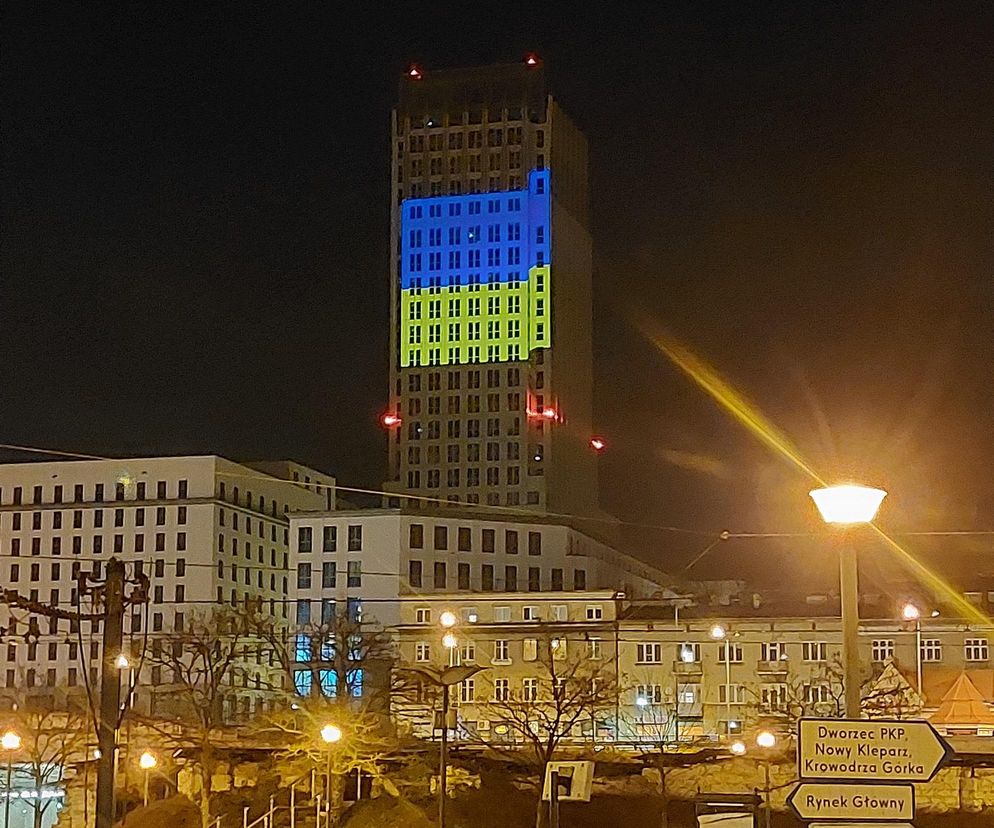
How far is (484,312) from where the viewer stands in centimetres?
11256

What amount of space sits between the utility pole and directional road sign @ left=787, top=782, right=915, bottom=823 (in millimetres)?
11768

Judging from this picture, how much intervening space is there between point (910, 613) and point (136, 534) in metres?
48.2

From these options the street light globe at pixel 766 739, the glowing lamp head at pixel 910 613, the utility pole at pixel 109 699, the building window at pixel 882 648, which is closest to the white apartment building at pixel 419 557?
the building window at pixel 882 648

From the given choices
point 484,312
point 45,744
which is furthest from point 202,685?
point 484,312

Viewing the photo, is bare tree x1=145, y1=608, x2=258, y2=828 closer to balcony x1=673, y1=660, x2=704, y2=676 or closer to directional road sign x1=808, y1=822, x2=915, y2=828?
balcony x1=673, y1=660, x2=704, y2=676

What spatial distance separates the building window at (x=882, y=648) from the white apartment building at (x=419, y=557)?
2019 cm

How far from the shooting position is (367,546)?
3337 inches

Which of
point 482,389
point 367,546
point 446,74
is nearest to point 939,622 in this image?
point 367,546

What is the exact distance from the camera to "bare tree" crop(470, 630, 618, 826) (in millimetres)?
54906

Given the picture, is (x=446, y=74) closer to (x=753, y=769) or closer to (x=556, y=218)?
(x=556, y=218)

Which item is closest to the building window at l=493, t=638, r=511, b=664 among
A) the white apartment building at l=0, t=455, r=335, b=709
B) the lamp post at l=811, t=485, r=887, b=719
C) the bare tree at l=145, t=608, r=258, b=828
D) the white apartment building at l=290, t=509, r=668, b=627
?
the white apartment building at l=290, t=509, r=668, b=627

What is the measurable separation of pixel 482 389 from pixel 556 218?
44.8 ft

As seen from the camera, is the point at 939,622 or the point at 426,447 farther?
the point at 426,447

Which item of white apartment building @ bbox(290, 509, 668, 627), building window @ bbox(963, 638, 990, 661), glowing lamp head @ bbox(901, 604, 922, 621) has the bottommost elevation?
building window @ bbox(963, 638, 990, 661)
